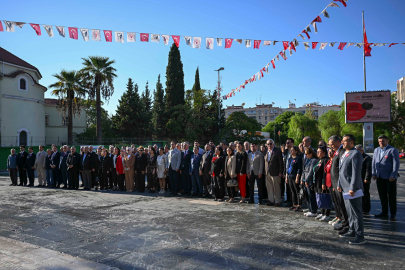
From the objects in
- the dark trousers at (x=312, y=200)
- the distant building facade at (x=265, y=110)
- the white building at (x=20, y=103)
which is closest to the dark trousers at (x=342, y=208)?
the dark trousers at (x=312, y=200)

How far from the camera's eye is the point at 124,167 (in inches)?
492

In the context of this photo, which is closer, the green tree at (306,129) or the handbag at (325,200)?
the handbag at (325,200)

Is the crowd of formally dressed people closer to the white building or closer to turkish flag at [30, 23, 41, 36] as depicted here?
turkish flag at [30, 23, 41, 36]

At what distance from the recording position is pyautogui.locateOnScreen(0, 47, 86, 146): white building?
33531 mm

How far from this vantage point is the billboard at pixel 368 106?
22.0m

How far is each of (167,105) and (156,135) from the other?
424 cm

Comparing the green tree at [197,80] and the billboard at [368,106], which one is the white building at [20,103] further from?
the billboard at [368,106]

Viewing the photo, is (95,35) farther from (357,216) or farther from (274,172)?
(357,216)

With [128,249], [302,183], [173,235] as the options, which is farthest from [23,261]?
[302,183]

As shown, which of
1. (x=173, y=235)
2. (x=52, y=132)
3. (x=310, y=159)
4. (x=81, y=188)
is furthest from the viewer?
(x=52, y=132)

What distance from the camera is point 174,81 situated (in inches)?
1585

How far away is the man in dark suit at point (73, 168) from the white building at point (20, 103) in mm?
25007

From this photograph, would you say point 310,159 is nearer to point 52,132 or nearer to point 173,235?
point 173,235

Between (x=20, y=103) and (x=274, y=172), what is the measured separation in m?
35.7
